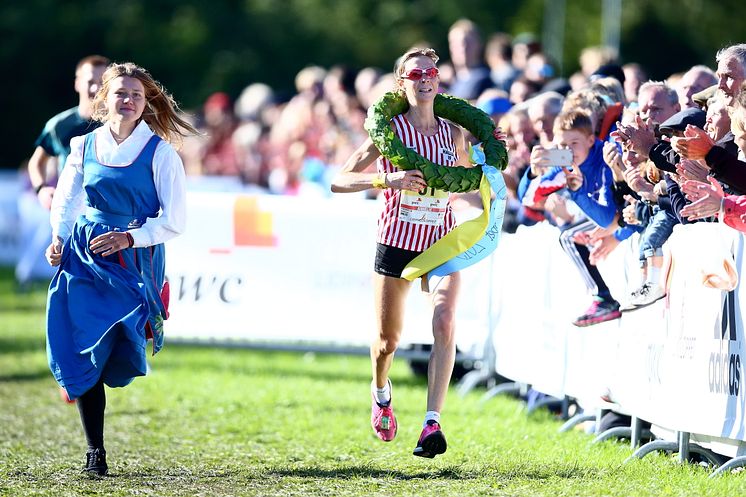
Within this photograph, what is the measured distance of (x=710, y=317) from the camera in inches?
303

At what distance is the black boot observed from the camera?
806 cm

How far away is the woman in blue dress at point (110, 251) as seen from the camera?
26.1 feet

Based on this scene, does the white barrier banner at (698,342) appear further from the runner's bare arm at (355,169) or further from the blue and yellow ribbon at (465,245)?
the runner's bare arm at (355,169)

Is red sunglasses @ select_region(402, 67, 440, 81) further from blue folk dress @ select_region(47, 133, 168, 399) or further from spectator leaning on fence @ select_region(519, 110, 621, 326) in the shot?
blue folk dress @ select_region(47, 133, 168, 399)

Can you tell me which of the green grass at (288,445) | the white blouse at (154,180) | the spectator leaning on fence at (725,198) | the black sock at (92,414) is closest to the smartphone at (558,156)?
the green grass at (288,445)

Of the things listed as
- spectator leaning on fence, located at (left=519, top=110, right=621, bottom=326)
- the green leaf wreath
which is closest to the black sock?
the green leaf wreath

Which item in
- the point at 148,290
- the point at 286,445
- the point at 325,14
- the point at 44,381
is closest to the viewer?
the point at 148,290

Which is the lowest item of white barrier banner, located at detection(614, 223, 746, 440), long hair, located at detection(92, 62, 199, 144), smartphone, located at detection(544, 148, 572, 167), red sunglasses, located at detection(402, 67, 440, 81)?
white barrier banner, located at detection(614, 223, 746, 440)

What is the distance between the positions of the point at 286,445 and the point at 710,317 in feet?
10.0

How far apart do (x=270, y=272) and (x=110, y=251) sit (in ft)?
17.9

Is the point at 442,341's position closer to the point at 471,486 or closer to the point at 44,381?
the point at 471,486

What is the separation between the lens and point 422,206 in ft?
27.1

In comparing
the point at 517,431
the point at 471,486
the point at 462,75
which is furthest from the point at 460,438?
the point at 462,75

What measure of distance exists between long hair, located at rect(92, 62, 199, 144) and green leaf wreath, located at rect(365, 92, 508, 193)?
116cm
